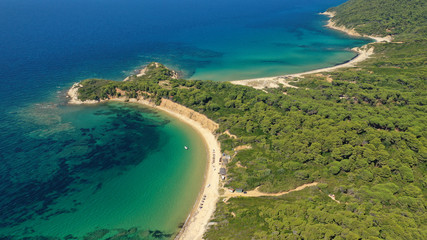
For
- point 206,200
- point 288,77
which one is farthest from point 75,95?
point 288,77

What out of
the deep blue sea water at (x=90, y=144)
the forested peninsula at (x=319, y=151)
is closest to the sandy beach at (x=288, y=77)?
the deep blue sea water at (x=90, y=144)

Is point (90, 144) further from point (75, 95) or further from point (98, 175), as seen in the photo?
point (75, 95)

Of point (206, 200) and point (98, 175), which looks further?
point (98, 175)

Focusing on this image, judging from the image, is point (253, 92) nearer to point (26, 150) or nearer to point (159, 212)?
point (159, 212)

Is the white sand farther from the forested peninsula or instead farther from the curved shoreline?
the forested peninsula

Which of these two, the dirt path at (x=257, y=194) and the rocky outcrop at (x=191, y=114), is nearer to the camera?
the dirt path at (x=257, y=194)

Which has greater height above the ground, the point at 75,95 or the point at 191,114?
the point at 75,95

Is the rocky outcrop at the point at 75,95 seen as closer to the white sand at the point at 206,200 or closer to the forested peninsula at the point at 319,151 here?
the forested peninsula at the point at 319,151
